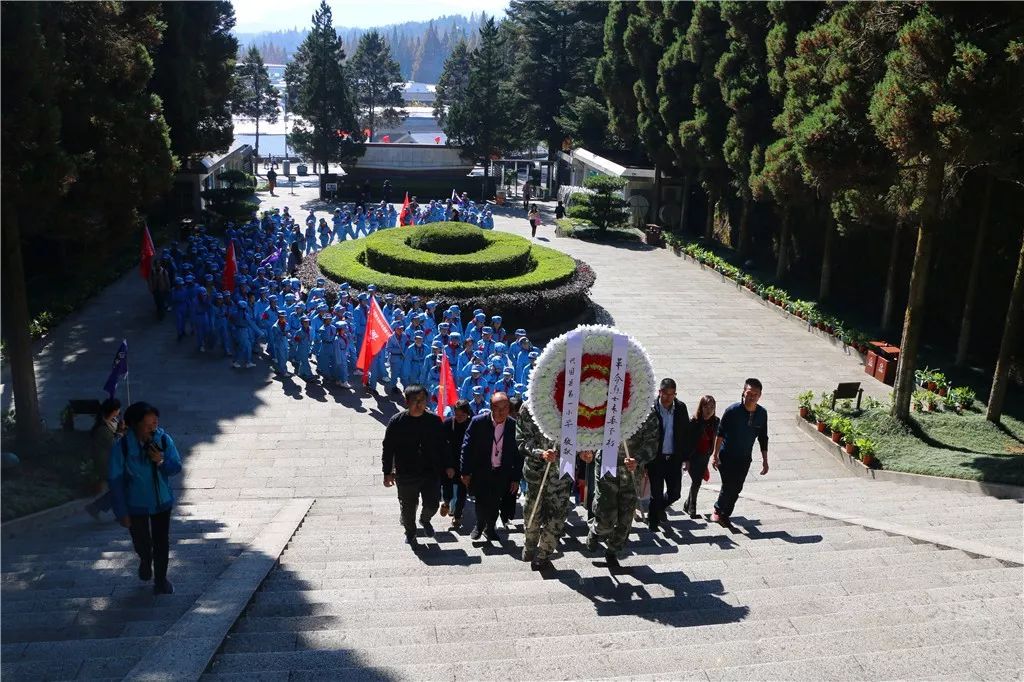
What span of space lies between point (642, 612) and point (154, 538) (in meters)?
3.35

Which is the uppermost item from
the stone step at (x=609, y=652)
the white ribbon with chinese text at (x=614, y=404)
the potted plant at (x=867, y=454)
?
the white ribbon with chinese text at (x=614, y=404)

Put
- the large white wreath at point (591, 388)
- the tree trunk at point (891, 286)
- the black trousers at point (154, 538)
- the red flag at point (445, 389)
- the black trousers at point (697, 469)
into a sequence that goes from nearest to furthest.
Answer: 1. the black trousers at point (154, 538)
2. the large white wreath at point (591, 388)
3. the black trousers at point (697, 469)
4. the red flag at point (445, 389)
5. the tree trunk at point (891, 286)

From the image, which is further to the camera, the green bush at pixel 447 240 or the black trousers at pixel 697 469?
the green bush at pixel 447 240

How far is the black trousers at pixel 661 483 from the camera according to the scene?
8008 millimetres

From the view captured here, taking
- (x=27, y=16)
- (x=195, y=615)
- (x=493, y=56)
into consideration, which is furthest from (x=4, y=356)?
(x=493, y=56)

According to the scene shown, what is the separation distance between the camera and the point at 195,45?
24844 millimetres

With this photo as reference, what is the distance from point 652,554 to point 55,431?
26.8 feet

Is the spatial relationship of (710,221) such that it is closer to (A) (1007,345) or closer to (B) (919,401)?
(B) (919,401)

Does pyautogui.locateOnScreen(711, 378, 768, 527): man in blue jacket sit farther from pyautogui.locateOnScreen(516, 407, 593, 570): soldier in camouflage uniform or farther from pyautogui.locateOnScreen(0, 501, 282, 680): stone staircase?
pyautogui.locateOnScreen(0, 501, 282, 680): stone staircase

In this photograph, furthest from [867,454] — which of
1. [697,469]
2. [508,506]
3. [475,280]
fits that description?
[475,280]

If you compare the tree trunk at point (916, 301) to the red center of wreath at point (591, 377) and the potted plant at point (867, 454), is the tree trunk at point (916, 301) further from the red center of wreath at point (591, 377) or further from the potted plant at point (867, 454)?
the red center of wreath at point (591, 377)

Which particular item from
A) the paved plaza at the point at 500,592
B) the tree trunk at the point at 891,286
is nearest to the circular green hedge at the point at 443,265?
the tree trunk at the point at 891,286

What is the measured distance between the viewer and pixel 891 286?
18.6 meters

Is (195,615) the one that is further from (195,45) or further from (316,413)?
(195,45)
